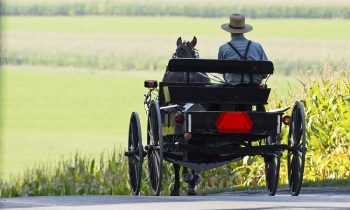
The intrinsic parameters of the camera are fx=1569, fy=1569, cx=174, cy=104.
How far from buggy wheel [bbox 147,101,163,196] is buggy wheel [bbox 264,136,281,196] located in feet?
3.94

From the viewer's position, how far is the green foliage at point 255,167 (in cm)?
2061

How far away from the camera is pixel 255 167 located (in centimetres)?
2102

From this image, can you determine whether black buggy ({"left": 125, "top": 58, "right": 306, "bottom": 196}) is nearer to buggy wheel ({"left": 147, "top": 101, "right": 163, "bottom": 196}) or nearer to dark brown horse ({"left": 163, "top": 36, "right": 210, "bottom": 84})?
buggy wheel ({"left": 147, "top": 101, "right": 163, "bottom": 196})

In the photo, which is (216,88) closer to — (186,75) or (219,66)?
(219,66)

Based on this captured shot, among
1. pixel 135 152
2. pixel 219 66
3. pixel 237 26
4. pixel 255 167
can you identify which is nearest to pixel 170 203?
pixel 219 66

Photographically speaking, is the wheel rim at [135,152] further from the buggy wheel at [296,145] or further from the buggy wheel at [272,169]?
the buggy wheel at [296,145]

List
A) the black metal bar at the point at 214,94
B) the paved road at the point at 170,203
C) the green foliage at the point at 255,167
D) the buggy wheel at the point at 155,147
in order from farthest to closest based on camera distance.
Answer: the green foliage at the point at 255,167 < the black metal bar at the point at 214,94 < the buggy wheel at the point at 155,147 < the paved road at the point at 170,203

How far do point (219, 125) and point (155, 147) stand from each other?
2.96ft

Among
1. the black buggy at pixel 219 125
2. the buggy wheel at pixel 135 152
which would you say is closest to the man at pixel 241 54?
the black buggy at pixel 219 125

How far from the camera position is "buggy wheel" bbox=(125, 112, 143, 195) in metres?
17.2

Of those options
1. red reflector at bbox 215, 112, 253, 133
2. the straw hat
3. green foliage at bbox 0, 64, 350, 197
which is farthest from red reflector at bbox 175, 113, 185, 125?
green foliage at bbox 0, 64, 350, 197

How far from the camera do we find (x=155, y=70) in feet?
130

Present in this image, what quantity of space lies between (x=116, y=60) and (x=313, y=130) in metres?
22.6

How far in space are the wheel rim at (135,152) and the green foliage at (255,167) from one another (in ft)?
7.61
